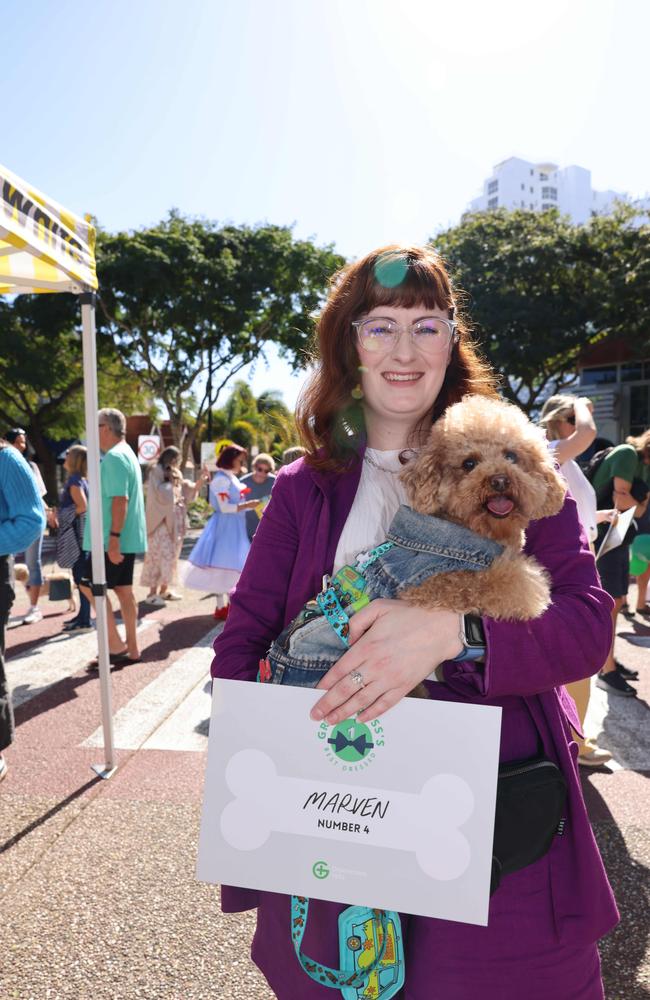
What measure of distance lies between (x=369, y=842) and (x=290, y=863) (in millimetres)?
166

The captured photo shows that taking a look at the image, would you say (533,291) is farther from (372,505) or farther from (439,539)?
(439,539)

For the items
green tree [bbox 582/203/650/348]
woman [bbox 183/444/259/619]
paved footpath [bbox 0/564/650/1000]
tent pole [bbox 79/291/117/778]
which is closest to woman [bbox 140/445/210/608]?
woman [bbox 183/444/259/619]

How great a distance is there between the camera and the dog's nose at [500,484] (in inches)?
59.6

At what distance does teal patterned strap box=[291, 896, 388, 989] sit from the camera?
1266 millimetres

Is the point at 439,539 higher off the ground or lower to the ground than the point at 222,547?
higher

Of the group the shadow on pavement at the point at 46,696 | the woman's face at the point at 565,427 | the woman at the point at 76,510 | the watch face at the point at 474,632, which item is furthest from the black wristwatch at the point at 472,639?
the woman at the point at 76,510

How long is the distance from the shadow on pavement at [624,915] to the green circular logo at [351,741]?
6.49ft

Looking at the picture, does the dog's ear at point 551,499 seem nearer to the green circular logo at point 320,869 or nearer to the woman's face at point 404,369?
the woman's face at point 404,369

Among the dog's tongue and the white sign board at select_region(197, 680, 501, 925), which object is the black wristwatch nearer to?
the white sign board at select_region(197, 680, 501, 925)

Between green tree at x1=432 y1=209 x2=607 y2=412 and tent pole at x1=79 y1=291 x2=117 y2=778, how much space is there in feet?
63.2

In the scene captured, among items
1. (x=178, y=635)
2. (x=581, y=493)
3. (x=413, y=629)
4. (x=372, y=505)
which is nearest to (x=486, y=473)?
(x=372, y=505)

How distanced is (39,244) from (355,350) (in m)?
1.98

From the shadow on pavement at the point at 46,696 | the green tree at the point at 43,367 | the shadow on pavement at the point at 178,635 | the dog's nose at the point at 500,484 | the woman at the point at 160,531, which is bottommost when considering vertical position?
the shadow on pavement at the point at 178,635

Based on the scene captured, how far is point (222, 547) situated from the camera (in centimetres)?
686
